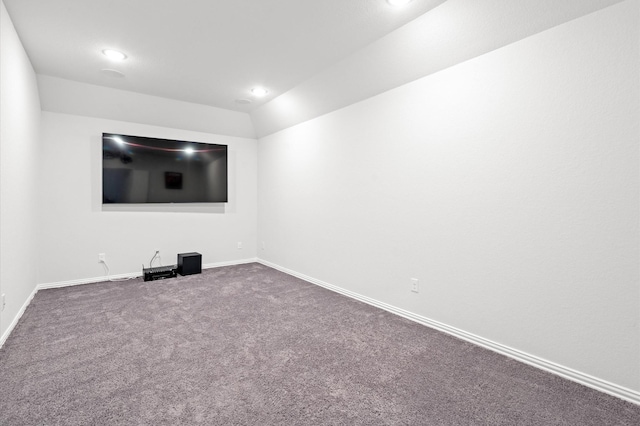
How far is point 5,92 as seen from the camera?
2.27 meters

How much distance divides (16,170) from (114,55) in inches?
54.9

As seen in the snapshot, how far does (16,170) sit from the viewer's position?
2639 millimetres

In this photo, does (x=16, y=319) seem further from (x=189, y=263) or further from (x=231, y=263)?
(x=231, y=263)

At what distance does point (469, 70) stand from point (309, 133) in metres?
2.24

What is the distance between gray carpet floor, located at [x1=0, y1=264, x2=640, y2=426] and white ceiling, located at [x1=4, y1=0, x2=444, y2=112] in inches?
101

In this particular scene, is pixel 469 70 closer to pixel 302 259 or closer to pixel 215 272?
pixel 302 259

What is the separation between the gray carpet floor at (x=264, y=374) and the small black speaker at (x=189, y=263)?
1277 millimetres

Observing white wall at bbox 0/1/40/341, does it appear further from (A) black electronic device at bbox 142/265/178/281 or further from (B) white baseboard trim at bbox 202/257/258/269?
(B) white baseboard trim at bbox 202/257/258/269

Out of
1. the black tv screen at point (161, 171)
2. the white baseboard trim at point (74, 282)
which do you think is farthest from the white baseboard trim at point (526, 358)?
the black tv screen at point (161, 171)

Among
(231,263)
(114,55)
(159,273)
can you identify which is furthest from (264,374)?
(231,263)

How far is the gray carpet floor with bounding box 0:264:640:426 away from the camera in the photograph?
1572 millimetres

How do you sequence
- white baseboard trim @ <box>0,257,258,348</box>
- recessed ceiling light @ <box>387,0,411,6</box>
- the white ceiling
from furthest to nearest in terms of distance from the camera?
white baseboard trim @ <box>0,257,258,348</box>
the white ceiling
recessed ceiling light @ <box>387,0,411,6</box>

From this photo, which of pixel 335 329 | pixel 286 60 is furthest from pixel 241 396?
pixel 286 60

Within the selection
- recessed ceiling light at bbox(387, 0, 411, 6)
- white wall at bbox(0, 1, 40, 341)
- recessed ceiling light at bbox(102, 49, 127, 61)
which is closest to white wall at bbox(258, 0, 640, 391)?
recessed ceiling light at bbox(387, 0, 411, 6)
